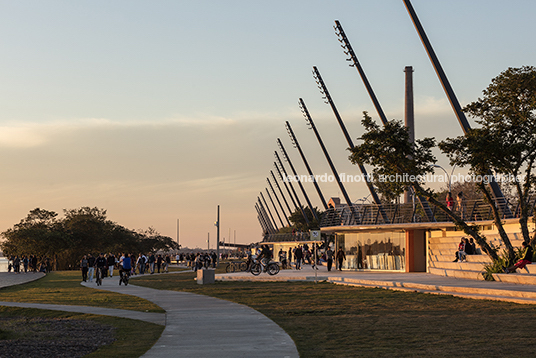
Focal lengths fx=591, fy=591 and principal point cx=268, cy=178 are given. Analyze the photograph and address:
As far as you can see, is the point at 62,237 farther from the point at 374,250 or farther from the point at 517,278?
the point at 517,278

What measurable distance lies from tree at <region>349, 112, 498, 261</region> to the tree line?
62499 mm

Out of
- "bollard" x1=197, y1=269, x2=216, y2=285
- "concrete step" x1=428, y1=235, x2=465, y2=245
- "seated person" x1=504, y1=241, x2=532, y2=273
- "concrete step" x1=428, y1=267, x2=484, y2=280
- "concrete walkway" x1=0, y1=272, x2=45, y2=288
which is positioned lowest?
"concrete walkway" x1=0, y1=272, x2=45, y2=288

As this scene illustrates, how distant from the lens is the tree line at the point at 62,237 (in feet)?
259

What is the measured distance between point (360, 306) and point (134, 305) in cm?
694

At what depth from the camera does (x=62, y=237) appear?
7994cm

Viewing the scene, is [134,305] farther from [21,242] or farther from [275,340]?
[21,242]

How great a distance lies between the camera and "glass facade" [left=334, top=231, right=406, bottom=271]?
41625 mm

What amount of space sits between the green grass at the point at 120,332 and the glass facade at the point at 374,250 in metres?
28.9

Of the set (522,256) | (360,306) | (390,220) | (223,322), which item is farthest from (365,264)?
(223,322)

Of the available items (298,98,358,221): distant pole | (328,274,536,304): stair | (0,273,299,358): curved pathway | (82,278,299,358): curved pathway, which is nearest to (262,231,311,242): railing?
(298,98,358,221): distant pole

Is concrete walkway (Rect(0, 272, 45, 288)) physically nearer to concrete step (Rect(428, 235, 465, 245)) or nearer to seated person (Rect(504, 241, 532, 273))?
concrete step (Rect(428, 235, 465, 245))

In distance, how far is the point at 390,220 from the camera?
40.9 metres

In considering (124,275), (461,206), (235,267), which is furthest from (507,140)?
(235,267)

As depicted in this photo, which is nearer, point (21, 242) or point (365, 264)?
point (365, 264)
